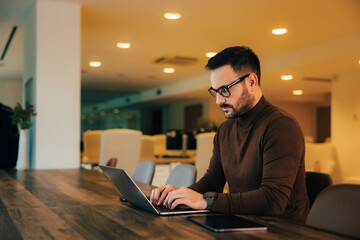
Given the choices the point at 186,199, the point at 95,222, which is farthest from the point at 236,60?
the point at 95,222

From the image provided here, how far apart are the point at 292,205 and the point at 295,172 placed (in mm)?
166

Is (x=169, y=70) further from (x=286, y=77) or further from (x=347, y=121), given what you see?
(x=347, y=121)

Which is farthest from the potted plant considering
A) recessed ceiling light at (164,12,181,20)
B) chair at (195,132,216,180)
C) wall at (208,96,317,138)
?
wall at (208,96,317,138)

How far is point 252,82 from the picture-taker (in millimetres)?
1729

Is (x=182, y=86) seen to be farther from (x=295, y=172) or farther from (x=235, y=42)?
(x=295, y=172)

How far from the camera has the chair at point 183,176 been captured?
216cm

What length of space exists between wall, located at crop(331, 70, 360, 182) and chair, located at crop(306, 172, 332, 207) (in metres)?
6.12

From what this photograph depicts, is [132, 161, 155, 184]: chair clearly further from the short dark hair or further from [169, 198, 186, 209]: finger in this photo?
[169, 198, 186, 209]: finger

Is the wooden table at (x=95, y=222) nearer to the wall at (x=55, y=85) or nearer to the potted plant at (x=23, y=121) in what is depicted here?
the potted plant at (x=23, y=121)

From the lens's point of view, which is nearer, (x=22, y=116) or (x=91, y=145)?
(x=22, y=116)

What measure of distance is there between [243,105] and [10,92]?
401 inches

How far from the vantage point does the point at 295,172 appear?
5.10 feet

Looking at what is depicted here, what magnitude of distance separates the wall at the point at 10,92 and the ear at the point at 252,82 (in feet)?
32.8

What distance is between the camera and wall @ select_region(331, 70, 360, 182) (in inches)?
298
